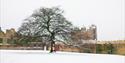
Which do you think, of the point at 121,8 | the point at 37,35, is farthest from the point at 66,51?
the point at 121,8

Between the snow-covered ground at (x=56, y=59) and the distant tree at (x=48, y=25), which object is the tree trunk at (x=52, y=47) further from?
the snow-covered ground at (x=56, y=59)

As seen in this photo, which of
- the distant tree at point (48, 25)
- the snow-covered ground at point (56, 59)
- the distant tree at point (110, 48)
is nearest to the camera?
the snow-covered ground at point (56, 59)

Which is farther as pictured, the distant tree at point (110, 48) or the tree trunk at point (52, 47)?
the distant tree at point (110, 48)

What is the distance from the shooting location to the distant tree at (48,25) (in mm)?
6879

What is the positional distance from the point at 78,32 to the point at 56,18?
0.82 m

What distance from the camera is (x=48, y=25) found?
6.88 metres

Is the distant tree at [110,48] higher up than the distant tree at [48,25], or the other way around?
the distant tree at [48,25]

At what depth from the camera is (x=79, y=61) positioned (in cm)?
501

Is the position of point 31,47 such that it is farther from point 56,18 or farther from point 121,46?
point 121,46

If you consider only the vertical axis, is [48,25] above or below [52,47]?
above

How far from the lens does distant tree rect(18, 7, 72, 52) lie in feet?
22.6

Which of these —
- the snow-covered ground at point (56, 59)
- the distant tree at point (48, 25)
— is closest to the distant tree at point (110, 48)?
the distant tree at point (48, 25)

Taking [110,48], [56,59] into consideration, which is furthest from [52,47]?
[56,59]

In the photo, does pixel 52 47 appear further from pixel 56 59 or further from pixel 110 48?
pixel 56 59
